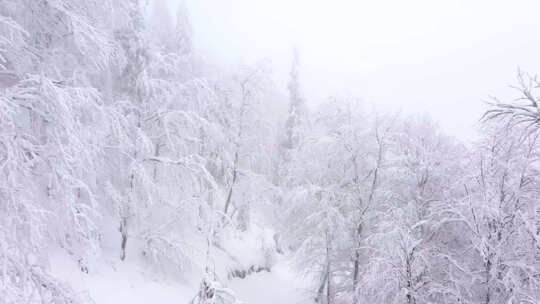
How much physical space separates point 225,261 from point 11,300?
13682 mm

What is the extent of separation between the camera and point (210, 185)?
15109 millimetres

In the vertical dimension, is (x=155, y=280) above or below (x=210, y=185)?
below

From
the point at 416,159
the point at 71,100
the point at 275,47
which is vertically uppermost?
the point at 275,47

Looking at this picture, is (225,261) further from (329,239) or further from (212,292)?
(212,292)

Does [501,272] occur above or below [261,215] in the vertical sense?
below

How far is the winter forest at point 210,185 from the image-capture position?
470cm

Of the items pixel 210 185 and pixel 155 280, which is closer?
pixel 155 280

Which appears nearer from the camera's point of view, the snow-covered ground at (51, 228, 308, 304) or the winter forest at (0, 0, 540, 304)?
the winter forest at (0, 0, 540, 304)

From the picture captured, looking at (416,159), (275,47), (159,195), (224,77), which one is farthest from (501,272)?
(275,47)

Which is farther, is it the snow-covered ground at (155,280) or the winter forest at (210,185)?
the snow-covered ground at (155,280)

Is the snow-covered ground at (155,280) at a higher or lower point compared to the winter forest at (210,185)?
lower

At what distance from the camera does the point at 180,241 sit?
43.1 ft

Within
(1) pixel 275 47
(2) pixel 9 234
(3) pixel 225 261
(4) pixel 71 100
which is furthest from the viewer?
(1) pixel 275 47

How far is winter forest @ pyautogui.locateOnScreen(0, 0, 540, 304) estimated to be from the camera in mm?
4699
